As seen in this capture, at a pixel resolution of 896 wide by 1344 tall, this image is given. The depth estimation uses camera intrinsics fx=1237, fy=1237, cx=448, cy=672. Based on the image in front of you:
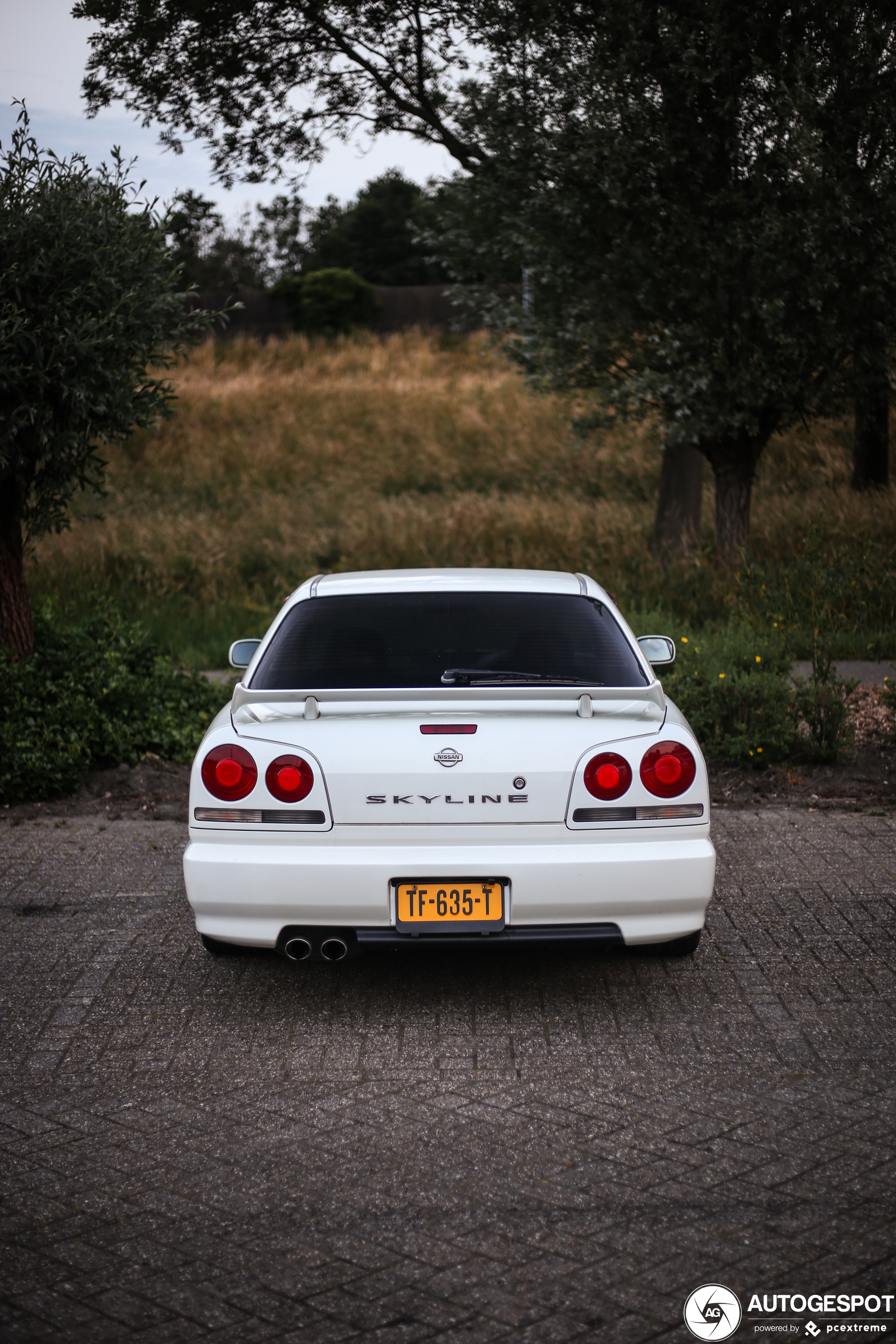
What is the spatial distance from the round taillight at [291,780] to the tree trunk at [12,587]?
530 centimetres

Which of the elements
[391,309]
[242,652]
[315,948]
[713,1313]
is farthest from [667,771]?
[391,309]

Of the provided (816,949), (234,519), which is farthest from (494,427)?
(816,949)

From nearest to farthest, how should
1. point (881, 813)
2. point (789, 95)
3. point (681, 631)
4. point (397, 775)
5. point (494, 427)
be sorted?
point (397, 775) < point (881, 813) < point (681, 631) < point (789, 95) < point (494, 427)

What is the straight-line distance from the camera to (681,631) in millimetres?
10219

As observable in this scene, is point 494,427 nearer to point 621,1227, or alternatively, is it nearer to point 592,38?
point 592,38

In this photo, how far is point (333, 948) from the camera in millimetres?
4281

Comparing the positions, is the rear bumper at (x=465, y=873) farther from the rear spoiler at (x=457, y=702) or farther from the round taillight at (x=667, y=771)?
the rear spoiler at (x=457, y=702)

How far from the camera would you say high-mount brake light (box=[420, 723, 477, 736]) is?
4.34 m

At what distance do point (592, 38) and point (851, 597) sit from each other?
682cm

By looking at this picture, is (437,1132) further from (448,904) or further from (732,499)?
(732,499)

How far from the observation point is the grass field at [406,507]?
1347 cm

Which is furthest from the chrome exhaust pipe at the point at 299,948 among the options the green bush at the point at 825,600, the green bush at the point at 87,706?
the green bush at the point at 825,600

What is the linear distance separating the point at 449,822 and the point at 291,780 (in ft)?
1.88

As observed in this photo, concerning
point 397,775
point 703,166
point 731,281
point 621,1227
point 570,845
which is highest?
point 703,166
